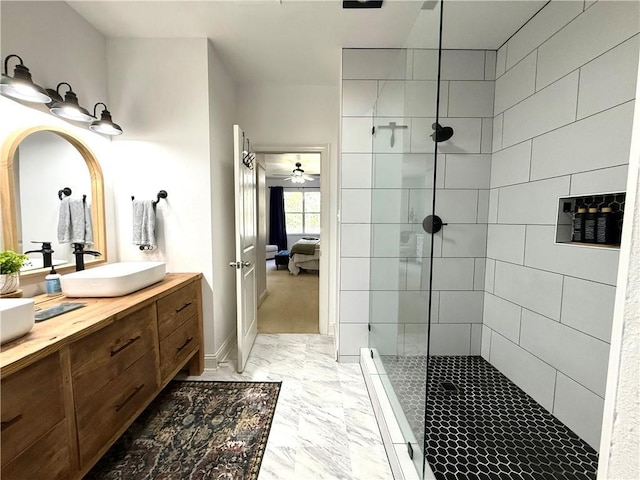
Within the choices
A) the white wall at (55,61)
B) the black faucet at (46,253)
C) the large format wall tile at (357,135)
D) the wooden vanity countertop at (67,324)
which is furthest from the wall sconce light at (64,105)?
the large format wall tile at (357,135)

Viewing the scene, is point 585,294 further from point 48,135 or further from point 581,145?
point 48,135

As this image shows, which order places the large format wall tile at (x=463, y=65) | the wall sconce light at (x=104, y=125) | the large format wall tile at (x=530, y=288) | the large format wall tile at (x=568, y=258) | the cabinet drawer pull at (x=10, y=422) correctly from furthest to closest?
1. the large format wall tile at (x=463, y=65)
2. the wall sconce light at (x=104, y=125)
3. the large format wall tile at (x=530, y=288)
4. the large format wall tile at (x=568, y=258)
5. the cabinet drawer pull at (x=10, y=422)

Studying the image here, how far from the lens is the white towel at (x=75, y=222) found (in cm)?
166

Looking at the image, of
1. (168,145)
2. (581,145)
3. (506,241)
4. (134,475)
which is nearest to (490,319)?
(506,241)

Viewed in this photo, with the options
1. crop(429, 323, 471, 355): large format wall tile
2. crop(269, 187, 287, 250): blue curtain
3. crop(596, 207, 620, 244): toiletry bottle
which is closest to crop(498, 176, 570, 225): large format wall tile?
crop(596, 207, 620, 244): toiletry bottle

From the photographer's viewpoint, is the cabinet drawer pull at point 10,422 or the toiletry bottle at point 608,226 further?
the toiletry bottle at point 608,226

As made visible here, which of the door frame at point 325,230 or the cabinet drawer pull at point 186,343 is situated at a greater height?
the door frame at point 325,230

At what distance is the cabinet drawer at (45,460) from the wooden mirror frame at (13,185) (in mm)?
892

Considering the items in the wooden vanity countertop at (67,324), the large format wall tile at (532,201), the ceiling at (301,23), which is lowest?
the wooden vanity countertop at (67,324)

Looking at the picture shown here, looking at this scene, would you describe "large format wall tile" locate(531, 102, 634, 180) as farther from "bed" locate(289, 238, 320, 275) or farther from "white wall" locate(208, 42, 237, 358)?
"bed" locate(289, 238, 320, 275)

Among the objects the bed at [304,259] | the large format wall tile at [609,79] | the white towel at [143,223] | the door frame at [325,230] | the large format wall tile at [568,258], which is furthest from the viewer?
the bed at [304,259]

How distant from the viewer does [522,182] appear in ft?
6.08

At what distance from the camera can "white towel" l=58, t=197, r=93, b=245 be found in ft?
5.43

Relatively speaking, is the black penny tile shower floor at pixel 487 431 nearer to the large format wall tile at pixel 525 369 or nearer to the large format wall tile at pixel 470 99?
the large format wall tile at pixel 525 369
